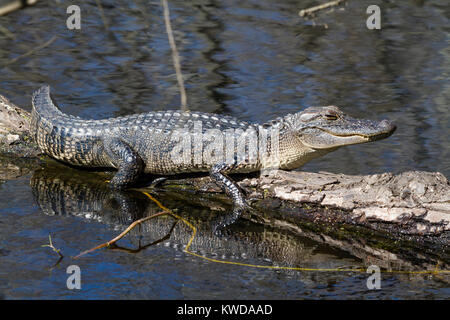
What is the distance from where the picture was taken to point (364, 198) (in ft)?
17.5

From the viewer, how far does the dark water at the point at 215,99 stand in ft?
16.0

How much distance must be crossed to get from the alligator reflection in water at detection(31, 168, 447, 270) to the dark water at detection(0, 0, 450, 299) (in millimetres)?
18

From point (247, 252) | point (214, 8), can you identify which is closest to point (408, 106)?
point (247, 252)

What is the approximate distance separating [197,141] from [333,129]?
1.39 m

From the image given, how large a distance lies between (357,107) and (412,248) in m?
4.30

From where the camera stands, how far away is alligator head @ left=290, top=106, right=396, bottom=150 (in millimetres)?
5961

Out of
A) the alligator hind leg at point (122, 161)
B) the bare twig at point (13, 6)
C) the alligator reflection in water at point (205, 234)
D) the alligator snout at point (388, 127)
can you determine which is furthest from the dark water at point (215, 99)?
the bare twig at point (13, 6)

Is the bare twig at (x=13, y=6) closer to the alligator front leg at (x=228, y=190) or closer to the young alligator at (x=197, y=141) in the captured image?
the alligator front leg at (x=228, y=190)

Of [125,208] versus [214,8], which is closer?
[125,208]

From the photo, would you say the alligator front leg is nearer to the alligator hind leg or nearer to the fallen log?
the fallen log

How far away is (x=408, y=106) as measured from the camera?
30.8ft

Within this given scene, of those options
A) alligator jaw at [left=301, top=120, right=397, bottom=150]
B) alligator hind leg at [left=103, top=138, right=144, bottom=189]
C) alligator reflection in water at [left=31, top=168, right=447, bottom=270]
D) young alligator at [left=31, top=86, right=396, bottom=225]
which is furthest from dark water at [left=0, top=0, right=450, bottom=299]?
A: alligator jaw at [left=301, top=120, right=397, bottom=150]

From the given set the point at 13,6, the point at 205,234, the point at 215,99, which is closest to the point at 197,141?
the point at 205,234
